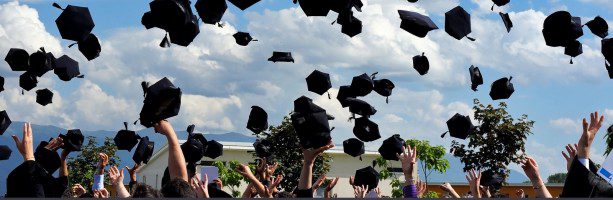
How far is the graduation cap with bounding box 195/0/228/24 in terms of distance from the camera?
21.9 feet

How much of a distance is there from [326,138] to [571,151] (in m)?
2.08

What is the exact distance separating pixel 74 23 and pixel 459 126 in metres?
4.14

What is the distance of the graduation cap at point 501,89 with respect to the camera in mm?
8719

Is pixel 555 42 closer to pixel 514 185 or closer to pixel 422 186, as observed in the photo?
pixel 422 186

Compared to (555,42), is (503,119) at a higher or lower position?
higher

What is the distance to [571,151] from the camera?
5594mm

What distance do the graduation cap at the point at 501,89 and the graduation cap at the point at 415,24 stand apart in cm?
114

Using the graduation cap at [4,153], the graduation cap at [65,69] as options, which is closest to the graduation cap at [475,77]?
the graduation cap at [65,69]

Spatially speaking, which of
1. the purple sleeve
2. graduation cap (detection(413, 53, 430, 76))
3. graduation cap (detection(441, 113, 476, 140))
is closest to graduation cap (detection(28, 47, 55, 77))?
graduation cap (detection(413, 53, 430, 76))

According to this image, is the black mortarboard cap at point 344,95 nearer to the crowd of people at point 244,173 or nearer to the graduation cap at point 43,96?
the crowd of people at point 244,173

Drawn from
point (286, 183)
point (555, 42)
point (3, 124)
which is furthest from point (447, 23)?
point (286, 183)

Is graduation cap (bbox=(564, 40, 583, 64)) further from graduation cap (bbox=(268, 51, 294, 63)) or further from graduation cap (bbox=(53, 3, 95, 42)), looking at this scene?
graduation cap (bbox=(53, 3, 95, 42))

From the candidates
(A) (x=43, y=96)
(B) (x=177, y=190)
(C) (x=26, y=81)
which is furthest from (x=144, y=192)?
(A) (x=43, y=96)

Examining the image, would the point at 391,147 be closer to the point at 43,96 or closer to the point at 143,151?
the point at 143,151
